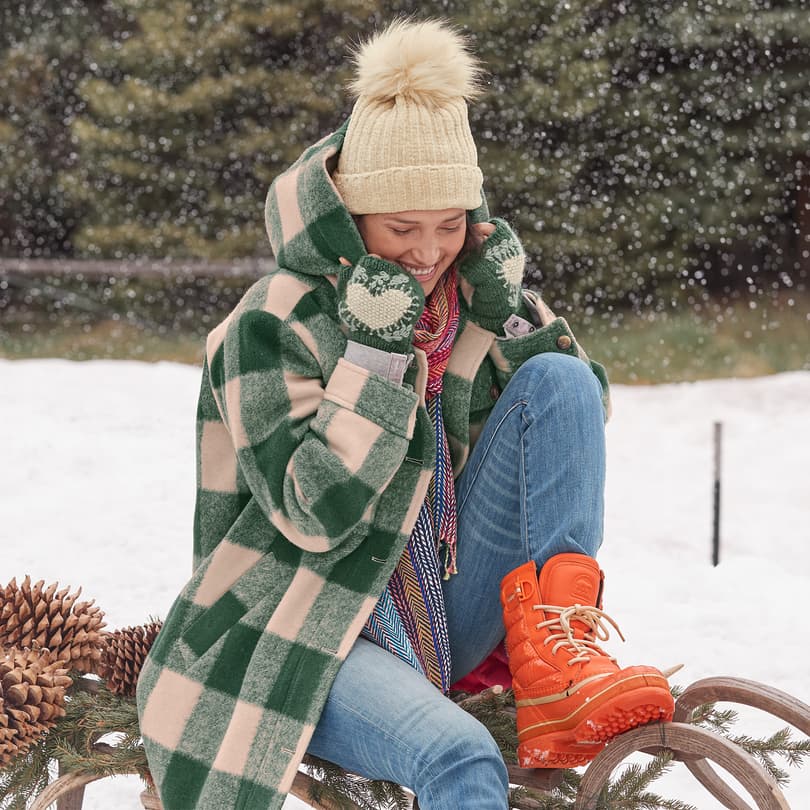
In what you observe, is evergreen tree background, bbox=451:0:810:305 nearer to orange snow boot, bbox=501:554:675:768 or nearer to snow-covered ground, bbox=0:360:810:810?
snow-covered ground, bbox=0:360:810:810

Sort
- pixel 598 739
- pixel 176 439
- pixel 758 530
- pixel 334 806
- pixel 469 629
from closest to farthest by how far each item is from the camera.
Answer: pixel 598 739 → pixel 334 806 → pixel 469 629 → pixel 758 530 → pixel 176 439

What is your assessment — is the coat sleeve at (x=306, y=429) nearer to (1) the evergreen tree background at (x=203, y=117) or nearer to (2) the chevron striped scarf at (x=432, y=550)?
(2) the chevron striped scarf at (x=432, y=550)

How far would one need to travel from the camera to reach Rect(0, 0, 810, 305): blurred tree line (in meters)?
7.68

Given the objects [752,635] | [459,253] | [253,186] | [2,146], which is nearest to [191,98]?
[253,186]

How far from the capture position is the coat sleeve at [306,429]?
1.36 meters

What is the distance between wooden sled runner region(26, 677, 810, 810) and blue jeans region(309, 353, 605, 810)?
125 mm

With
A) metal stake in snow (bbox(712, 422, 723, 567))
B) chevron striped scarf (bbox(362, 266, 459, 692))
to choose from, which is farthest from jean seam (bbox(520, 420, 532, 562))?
metal stake in snow (bbox(712, 422, 723, 567))

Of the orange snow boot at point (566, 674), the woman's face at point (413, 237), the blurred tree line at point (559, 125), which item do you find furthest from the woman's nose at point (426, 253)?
the blurred tree line at point (559, 125)

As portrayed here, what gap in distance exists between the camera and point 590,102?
25.2 feet

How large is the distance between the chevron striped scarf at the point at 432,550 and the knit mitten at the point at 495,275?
0.04 m

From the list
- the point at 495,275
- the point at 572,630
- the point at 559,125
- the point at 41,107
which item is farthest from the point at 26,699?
the point at 41,107

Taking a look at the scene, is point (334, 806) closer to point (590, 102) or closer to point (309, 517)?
point (309, 517)

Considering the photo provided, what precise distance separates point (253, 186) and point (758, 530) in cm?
578

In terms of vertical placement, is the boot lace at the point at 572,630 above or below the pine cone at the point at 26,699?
above
